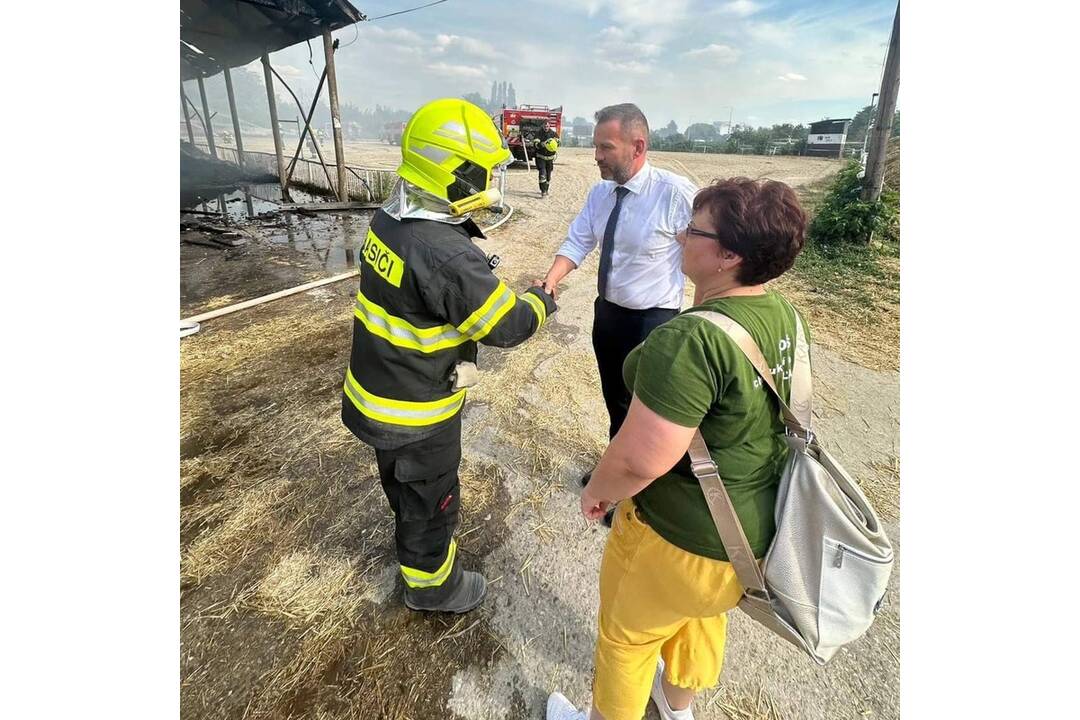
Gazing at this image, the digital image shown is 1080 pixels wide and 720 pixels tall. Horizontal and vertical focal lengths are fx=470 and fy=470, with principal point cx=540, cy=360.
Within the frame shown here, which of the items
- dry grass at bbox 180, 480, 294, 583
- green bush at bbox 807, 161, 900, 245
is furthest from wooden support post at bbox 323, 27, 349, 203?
dry grass at bbox 180, 480, 294, 583

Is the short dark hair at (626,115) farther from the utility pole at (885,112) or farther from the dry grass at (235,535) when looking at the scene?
the utility pole at (885,112)

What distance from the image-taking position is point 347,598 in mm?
2676

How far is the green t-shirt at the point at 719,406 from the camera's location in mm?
1241

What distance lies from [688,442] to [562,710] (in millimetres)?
1587

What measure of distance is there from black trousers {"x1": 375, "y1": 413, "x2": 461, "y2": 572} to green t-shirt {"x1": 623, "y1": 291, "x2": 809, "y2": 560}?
102 centimetres

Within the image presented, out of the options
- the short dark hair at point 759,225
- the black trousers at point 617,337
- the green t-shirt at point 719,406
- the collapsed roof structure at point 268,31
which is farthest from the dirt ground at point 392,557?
the collapsed roof structure at point 268,31

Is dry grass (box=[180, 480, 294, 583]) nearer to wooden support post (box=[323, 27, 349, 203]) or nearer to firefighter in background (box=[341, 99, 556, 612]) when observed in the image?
firefighter in background (box=[341, 99, 556, 612])

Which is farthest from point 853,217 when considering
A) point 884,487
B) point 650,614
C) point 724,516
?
point 650,614

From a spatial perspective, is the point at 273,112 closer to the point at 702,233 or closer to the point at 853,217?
the point at 853,217

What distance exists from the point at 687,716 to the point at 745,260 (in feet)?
6.46

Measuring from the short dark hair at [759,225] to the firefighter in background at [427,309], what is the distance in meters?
0.83

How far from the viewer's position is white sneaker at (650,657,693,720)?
2047mm

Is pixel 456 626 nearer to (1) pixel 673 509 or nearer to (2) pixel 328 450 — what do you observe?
(1) pixel 673 509

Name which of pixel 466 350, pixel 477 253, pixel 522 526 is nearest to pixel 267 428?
pixel 522 526
